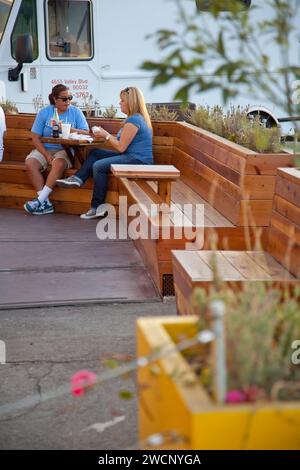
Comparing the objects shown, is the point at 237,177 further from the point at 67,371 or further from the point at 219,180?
the point at 67,371

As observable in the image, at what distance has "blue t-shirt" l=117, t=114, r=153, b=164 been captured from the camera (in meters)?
8.81

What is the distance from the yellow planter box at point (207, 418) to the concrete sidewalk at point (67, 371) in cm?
43

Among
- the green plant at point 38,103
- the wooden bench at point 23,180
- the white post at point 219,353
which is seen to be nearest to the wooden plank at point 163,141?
the wooden bench at point 23,180

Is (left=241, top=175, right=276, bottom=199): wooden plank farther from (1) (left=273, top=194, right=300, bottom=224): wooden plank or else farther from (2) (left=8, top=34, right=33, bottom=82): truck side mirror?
(2) (left=8, top=34, right=33, bottom=82): truck side mirror

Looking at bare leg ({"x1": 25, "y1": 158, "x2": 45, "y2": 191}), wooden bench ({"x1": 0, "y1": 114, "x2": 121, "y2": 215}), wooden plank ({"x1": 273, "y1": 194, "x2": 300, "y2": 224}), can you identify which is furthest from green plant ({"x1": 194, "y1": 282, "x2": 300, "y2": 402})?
bare leg ({"x1": 25, "y1": 158, "x2": 45, "y2": 191})

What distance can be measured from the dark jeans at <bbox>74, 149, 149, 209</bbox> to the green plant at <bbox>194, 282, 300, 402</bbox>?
612cm

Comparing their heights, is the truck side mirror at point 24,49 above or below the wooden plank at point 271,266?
above

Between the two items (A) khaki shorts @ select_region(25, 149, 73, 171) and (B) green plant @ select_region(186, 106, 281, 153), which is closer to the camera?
(B) green plant @ select_region(186, 106, 281, 153)

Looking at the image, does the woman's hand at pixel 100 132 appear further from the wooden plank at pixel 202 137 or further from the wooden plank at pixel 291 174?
the wooden plank at pixel 291 174

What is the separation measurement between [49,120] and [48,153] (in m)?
0.39

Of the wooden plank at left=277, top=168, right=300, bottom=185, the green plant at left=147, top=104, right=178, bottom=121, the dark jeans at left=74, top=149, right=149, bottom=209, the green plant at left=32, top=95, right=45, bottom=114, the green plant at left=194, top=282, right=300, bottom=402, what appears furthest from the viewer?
the green plant at left=32, top=95, right=45, bottom=114

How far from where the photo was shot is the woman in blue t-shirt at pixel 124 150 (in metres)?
8.78

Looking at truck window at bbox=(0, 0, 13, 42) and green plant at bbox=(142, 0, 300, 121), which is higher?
truck window at bbox=(0, 0, 13, 42)
